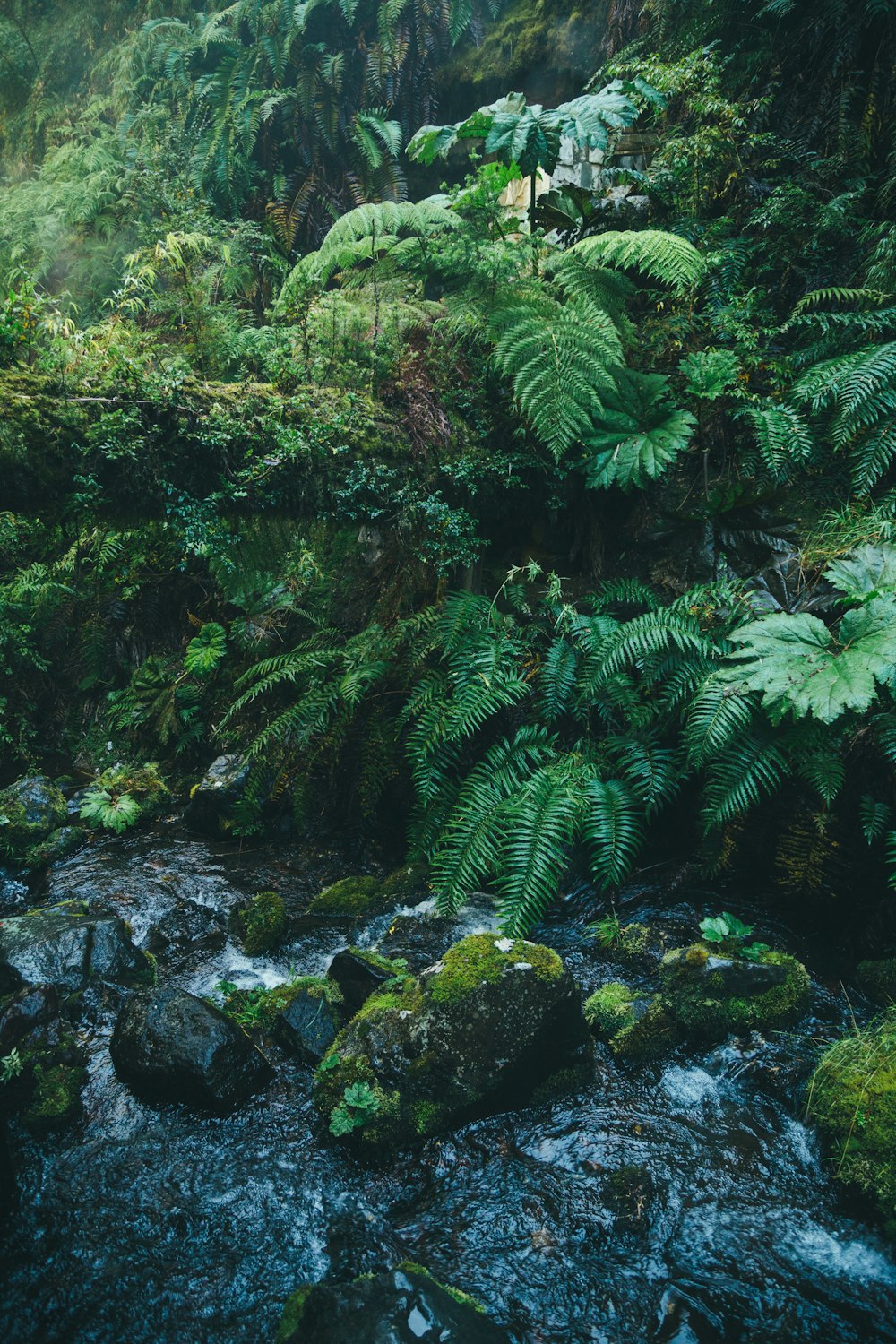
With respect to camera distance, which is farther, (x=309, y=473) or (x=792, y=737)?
(x=309, y=473)

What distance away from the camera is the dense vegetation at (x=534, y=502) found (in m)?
3.71

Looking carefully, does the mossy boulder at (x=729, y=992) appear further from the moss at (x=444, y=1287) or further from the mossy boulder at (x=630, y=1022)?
the moss at (x=444, y=1287)

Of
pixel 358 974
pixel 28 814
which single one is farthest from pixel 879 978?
pixel 28 814

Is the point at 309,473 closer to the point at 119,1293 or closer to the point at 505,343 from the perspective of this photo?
the point at 505,343

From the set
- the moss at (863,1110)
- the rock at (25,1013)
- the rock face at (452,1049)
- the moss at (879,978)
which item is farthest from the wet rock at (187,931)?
the moss at (879,978)

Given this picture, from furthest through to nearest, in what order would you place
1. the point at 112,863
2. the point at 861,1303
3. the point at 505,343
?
the point at 112,863, the point at 505,343, the point at 861,1303

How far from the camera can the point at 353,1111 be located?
271cm

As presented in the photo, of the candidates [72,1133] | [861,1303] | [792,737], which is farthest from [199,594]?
[861,1303]

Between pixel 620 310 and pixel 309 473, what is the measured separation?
245cm

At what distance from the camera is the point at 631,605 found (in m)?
4.56

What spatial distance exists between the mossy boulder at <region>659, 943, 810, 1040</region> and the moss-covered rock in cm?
173

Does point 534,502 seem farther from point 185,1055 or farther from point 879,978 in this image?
point 185,1055

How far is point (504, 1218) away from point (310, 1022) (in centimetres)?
115

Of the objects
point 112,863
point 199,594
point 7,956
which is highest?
point 199,594
